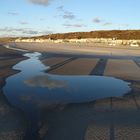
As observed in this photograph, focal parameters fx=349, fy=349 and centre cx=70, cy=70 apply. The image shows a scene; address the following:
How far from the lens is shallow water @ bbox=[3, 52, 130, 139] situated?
491 inches

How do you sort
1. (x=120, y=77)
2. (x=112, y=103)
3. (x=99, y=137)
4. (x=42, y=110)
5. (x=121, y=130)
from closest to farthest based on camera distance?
(x=99, y=137), (x=121, y=130), (x=42, y=110), (x=112, y=103), (x=120, y=77)

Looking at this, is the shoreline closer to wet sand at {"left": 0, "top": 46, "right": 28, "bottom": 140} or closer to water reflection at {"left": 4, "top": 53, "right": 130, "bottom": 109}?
water reflection at {"left": 4, "top": 53, "right": 130, "bottom": 109}

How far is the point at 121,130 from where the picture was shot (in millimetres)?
9453

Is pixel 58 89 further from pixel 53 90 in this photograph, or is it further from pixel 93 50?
pixel 93 50

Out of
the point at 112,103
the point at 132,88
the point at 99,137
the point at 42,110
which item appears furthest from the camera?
the point at 132,88

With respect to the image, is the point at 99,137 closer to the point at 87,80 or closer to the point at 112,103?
the point at 112,103

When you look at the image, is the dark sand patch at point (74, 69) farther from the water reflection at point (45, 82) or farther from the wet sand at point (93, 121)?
the wet sand at point (93, 121)

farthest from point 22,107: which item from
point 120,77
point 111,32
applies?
point 111,32

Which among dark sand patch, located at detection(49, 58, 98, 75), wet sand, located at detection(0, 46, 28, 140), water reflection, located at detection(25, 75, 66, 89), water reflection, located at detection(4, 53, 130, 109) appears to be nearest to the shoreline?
dark sand patch, located at detection(49, 58, 98, 75)

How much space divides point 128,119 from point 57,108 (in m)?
2.53

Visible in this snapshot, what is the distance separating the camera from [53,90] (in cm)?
1529

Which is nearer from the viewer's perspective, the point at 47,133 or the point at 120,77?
the point at 47,133

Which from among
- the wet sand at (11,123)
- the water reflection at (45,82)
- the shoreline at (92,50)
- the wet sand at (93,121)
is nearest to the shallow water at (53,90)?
the water reflection at (45,82)

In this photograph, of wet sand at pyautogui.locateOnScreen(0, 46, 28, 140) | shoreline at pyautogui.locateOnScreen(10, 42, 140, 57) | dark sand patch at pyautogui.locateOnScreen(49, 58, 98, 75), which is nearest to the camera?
wet sand at pyautogui.locateOnScreen(0, 46, 28, 140)
